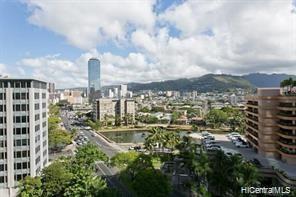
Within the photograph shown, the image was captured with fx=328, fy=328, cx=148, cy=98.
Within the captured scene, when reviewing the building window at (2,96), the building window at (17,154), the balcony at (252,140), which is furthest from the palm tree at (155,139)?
the building window at (2,96)

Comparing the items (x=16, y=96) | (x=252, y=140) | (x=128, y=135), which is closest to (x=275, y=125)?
(x=252, y=140)

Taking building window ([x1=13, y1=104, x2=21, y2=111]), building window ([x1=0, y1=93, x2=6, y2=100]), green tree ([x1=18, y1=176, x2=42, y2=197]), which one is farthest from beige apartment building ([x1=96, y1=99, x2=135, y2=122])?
green tree ([x1=18, y1=176, x2=42, y2=197])

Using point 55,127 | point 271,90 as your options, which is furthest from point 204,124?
point 271,90

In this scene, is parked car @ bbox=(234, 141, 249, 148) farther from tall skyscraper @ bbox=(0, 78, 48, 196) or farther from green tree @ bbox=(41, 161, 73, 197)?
tall skyscraper @ bbox=(0, 78, 48, 196)

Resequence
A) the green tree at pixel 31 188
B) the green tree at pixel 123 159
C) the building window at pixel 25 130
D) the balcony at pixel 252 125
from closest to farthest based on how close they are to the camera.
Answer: the green tree at pixel 31 188
the building window at pixel 25 130
the green tree at pixel 123 159
the balcony at pixel 252 125

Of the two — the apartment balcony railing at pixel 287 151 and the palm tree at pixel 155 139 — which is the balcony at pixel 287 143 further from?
the palm tree at pixel 155 139

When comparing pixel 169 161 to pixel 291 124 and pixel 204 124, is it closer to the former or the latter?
pixel 291 124

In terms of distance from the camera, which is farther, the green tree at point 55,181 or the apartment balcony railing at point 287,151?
the apartment balcony railing at point 287,151

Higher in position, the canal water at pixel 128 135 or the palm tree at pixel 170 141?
the palm tree at pixel 170 141
